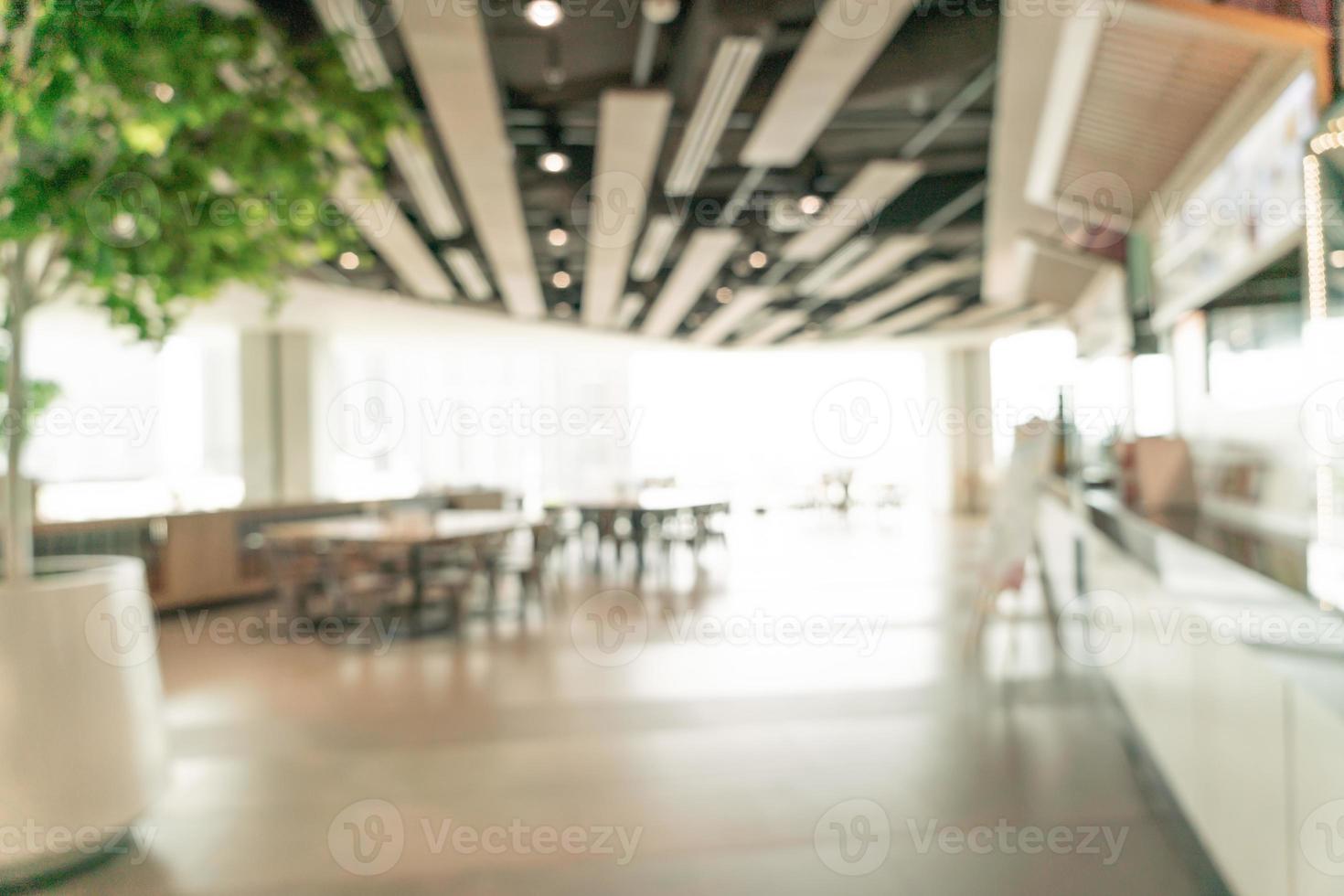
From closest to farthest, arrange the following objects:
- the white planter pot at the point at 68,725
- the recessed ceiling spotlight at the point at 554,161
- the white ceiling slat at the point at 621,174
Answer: the white planter pot at the point at 68,725 < the white ceiling slat at the point at 621,174 < the recessed ceiling spotlight at the point at 554,161

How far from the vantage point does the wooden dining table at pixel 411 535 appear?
24.8 feet

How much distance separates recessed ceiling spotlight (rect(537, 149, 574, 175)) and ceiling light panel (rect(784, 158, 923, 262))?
6.81ft

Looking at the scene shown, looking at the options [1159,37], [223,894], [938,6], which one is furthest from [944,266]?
[223,894]

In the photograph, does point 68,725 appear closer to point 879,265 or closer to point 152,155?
point 152,155

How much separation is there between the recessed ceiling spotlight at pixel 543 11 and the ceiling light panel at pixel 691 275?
4343 millimetres

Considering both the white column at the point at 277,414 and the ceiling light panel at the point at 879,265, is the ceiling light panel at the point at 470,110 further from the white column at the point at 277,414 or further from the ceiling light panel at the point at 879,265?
the white column at the point at 277,414

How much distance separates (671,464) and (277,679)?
13.5 m

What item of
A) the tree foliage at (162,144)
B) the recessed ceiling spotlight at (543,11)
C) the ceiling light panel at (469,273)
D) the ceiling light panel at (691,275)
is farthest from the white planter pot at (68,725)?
the ceiling light panel at (469,273)

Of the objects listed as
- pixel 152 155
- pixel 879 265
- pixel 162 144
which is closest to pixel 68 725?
pixel 162 144

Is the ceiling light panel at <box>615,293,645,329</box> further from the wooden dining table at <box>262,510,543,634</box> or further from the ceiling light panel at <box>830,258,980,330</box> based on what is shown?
the wooden dining table at <box>262,510,543,634</box>

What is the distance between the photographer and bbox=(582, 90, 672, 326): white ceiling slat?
550cm

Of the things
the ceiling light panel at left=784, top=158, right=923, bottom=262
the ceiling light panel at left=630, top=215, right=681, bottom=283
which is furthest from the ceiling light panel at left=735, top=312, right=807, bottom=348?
the ceiling light panel at left=784, top=158, right=923, bottom=262

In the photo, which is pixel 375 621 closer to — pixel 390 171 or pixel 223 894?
pixel 390 171

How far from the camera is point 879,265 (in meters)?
10.4
